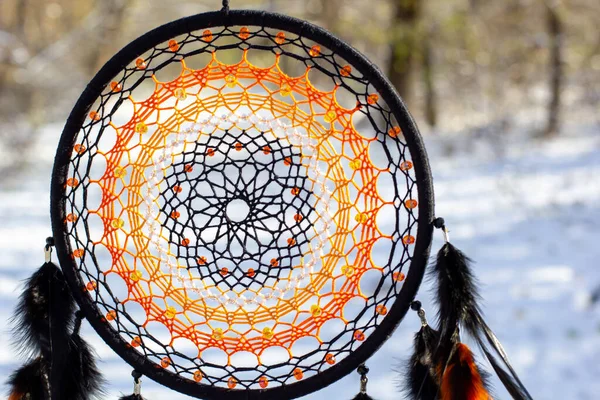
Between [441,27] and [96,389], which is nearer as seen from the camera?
[96,389]

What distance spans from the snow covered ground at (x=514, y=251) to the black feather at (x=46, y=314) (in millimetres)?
588

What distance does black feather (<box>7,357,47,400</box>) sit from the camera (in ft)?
5.16

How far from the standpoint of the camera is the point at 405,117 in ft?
4.52

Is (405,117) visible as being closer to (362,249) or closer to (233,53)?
(362,249)

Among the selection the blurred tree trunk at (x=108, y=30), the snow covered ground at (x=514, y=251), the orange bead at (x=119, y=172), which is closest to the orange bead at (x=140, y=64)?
the orange bead at (x=119, y=172)

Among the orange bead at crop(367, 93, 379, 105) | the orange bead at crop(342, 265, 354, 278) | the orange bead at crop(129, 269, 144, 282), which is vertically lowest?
the orange bead at crop(342, 265, 354, 278)

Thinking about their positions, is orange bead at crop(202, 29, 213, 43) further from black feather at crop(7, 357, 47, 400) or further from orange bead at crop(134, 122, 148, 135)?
black feather at crop(7, 357, 47, 400)

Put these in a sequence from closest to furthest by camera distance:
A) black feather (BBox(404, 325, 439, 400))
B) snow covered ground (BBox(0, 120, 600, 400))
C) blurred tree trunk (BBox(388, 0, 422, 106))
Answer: black feather (BBox(404, 325, 439, 400)), snow covered ground (BBox(0, 120, 600, 400)), blurred tree trunk (BBox(388, 0, 422, 106))

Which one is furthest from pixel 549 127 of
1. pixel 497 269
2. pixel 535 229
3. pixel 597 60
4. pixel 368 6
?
pixel 497 269

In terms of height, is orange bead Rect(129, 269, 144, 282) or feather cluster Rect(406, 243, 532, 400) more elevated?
orange bead Rect(129, 269, 144, 282)

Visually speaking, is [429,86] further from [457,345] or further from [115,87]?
[115,87]

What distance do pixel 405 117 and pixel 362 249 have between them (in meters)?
0.32

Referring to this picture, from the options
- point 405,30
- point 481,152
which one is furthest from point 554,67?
point 405,30

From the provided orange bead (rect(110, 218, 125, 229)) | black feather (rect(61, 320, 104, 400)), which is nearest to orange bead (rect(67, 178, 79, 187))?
orange bead (rect(110, 218, 125, 229))
